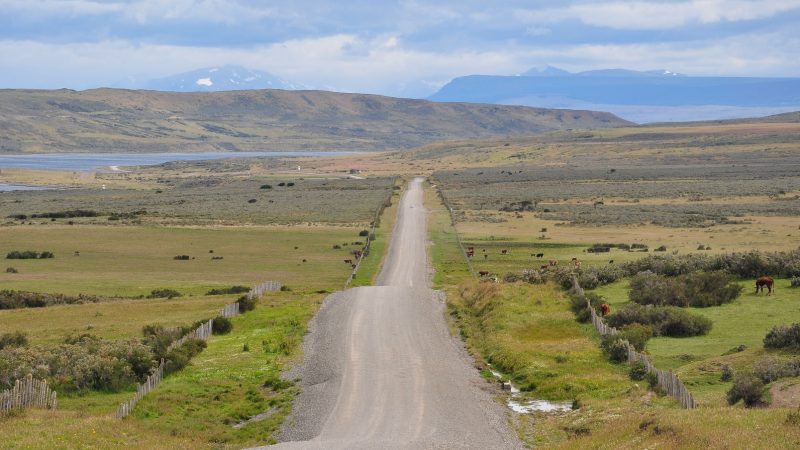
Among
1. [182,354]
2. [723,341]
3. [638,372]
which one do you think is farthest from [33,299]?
[723,341]

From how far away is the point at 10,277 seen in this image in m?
58.0

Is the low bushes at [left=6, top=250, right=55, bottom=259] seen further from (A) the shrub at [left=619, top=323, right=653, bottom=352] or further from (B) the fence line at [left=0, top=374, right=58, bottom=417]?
(A) the shrub at [left=619, top=323, right=653, bottom=352]

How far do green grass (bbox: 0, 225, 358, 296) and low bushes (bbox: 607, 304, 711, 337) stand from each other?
2134cm

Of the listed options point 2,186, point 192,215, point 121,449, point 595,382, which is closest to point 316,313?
point 595,382

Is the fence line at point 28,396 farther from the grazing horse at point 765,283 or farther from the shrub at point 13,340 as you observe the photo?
the grazing horse at point 765,283

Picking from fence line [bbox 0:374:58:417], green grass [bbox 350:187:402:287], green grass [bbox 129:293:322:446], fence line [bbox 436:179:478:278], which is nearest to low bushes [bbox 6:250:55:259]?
green grass [bbox 350:187:402:287]

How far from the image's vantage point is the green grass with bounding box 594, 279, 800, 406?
2473 centimetres

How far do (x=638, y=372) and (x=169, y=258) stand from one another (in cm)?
4851

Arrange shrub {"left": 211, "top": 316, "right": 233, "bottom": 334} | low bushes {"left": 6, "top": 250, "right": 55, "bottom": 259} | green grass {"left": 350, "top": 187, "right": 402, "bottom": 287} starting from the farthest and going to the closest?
low bushes {"left": 6, "top": 250, "right": 55, "bottom": 259} → green grass {"left": 350, "top": 187, "right": 402, "bottom": 287} → shrub {"left": 211, "top": 316, "right": 233, "bottom": 334}

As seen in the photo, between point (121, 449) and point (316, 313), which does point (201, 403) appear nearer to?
point (121, 449)

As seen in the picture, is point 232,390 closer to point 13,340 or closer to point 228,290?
point 13,340

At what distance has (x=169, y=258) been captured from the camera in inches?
2719

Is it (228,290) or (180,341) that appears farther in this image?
(228,290)

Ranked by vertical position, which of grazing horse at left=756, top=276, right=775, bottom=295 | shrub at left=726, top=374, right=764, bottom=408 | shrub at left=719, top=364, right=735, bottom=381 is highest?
shrub at left=726, top=374, right=764, bottom=408
